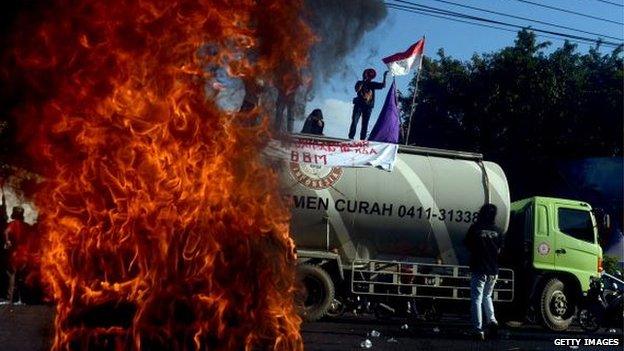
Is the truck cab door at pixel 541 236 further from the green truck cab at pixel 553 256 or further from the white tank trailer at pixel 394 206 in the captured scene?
the white tank trailer at pixel 394 206

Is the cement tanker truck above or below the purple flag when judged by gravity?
below

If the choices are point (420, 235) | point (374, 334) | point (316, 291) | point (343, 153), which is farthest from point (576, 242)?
point (374, 334)

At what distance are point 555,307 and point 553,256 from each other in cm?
93

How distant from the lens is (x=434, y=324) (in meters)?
12.9

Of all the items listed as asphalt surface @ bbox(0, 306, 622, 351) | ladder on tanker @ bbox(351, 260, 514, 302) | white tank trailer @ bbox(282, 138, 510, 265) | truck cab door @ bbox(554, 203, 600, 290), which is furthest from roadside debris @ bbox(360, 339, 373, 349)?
truck cab door @ bbox(554, 203, 600, 290)

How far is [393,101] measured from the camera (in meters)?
16.6

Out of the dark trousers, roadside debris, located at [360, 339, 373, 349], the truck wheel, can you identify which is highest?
the dark trousers

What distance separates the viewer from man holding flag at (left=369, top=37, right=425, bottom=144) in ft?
52.3

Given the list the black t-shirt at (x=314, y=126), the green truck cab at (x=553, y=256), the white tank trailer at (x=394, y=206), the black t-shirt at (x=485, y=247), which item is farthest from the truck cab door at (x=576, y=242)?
the black t-shirt at (x=314, y=126)

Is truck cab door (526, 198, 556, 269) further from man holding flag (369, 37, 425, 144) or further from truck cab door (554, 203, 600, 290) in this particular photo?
man holding flag (369, 37, 425, 144)

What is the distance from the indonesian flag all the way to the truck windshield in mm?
5738

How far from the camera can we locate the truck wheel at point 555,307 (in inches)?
513

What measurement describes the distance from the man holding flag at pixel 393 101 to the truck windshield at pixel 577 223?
4.07 m

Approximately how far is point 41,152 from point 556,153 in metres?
24.5
